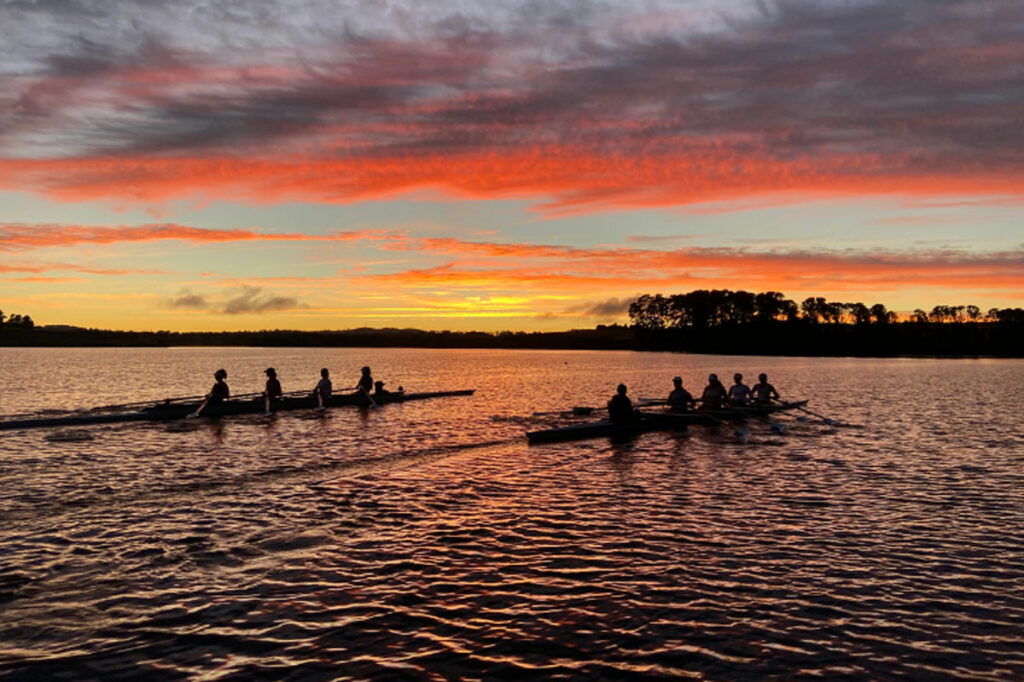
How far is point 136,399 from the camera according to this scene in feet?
196

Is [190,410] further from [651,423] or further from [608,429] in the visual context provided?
[651,423]

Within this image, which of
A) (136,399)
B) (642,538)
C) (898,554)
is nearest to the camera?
(898,554)

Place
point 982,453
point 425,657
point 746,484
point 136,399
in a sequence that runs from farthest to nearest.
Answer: point 136,399, point 982,453, point 746,484, point 425,657

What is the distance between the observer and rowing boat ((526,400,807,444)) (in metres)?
33.6

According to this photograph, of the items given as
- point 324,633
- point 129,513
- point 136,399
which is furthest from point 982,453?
point 136,399

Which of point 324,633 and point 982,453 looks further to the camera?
point 982,453

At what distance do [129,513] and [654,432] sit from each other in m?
27.6

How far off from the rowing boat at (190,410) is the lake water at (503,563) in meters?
5.55

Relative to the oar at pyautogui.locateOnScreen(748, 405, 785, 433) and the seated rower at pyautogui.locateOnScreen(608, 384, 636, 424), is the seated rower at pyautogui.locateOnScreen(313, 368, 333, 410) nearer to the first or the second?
the seated rower at pyautogui.locateOnScreen(608, 384, 636, 424)

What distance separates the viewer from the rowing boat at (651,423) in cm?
3362

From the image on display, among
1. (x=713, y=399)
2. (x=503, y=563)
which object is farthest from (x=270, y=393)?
(x=503, y=563)

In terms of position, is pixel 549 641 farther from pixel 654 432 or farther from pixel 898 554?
pixel 654 432

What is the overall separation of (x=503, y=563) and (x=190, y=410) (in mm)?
31691

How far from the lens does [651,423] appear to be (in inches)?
1457
